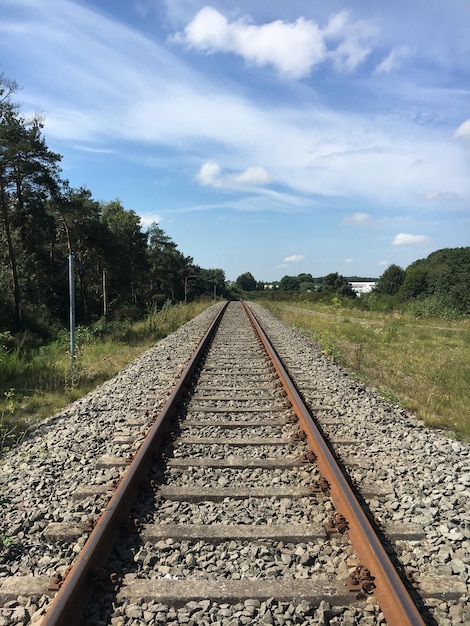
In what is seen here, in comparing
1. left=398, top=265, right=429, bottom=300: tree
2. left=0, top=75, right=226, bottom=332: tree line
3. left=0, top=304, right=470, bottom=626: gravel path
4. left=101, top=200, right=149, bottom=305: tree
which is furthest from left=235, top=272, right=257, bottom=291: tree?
left=0, top=304, right=470, bottom=626: gravel path

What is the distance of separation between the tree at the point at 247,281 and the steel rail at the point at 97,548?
178 m

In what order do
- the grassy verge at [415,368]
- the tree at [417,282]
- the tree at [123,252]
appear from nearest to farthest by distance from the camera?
1. the grassy verge at [415,368]
2. the tree at [123,252]
3. the tree at [417,282]

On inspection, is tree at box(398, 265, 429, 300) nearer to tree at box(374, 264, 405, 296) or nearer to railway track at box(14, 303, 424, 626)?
tree at box(374, 264, 405, 296)

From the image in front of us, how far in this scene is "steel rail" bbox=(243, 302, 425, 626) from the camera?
2.31m

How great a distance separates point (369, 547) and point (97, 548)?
162 cm

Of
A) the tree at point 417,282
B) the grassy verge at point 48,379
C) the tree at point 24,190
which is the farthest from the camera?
the tree at point 417,282

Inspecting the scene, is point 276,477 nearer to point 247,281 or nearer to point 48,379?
point 48,379

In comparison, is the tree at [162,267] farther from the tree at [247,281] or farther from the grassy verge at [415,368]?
the tree at [247,281]

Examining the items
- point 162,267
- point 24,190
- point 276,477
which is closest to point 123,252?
point 24,190

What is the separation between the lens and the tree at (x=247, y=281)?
184 meters

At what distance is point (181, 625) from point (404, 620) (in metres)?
1.09

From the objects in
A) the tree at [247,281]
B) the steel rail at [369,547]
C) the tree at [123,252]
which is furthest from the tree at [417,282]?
the tree at [247,281]

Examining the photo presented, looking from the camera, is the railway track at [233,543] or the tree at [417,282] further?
the tree at [417,282]

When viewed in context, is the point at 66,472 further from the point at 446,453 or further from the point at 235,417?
the point at 446,453
